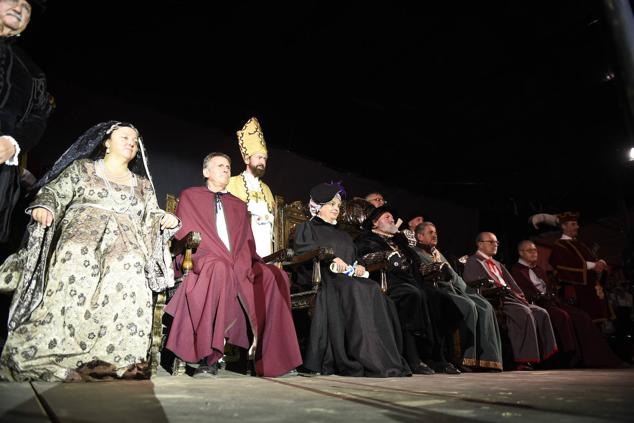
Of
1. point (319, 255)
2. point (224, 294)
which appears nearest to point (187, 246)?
point (224, 294)

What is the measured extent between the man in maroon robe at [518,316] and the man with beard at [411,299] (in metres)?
0.93

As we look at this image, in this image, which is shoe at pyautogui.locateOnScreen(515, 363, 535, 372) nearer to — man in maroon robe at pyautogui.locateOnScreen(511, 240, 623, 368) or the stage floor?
man in maroon robe at pyautogui.locateOnScreen(511, 240, 623, 368)

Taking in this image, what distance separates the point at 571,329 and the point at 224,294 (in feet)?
14.7

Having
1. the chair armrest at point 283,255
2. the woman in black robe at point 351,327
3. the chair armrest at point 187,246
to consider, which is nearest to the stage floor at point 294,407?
the chair armrest at point 187,246

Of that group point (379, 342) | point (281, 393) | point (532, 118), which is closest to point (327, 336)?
point (379, 342)

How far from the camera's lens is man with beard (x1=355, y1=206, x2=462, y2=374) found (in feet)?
13.8

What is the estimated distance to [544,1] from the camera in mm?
5062

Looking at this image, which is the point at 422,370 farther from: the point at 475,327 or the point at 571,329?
the point at 571,329

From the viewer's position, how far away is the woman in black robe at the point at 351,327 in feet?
11.8

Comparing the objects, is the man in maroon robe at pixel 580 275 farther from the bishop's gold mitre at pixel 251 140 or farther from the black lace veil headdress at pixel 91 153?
the black lace veil headdress at pixel 91 153

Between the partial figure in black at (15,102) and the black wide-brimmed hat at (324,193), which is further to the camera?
the black wide-brimmed hat at (324,193)

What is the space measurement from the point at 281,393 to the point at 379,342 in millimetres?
2035

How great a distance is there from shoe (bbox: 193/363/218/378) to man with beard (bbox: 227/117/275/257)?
1.50m

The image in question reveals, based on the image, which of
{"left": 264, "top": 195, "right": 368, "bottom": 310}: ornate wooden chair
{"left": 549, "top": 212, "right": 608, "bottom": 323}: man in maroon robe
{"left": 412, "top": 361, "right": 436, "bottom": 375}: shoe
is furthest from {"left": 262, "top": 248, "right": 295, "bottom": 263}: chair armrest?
{"left": 549, "top": 212, "right": 608, "bottom": 323}: man in maroon robe
